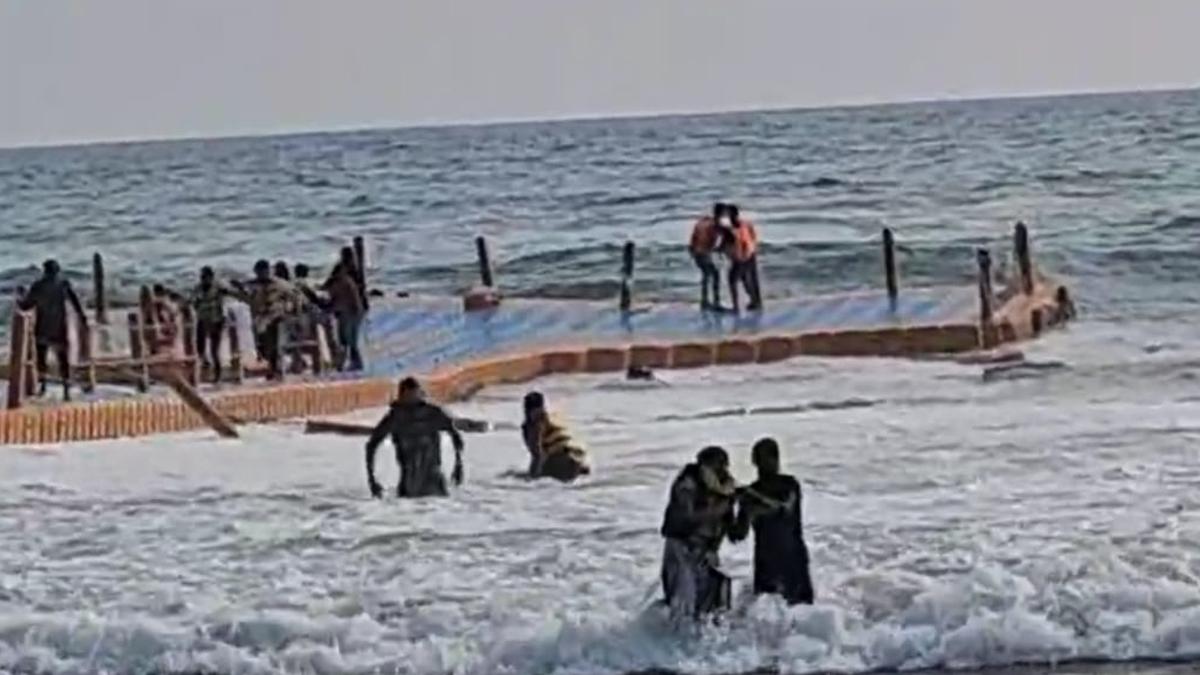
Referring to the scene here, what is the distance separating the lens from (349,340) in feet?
68.5

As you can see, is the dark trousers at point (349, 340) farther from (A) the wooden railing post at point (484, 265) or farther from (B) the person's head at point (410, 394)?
(A) the wooden railing post at point (484, 265)

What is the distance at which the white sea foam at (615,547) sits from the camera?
12.2 metres

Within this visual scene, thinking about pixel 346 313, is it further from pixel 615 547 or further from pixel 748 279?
pixel 615 547

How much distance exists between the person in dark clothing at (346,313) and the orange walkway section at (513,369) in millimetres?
539

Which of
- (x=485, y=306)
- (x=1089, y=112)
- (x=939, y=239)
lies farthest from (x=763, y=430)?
(x=1089, y=112)

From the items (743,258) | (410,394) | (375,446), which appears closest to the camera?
(375,446)

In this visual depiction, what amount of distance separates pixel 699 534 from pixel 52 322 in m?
8.95

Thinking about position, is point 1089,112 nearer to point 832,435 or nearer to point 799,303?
point 799,303

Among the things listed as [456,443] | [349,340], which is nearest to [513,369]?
[349,340]

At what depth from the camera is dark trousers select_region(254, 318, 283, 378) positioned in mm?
20109

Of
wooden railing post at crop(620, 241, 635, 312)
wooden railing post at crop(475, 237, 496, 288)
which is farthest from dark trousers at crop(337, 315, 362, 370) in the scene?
wooden railing post at crop(475, 237, 496, 288)

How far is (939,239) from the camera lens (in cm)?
2812

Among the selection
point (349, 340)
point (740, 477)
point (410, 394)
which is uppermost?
point (349, 340)

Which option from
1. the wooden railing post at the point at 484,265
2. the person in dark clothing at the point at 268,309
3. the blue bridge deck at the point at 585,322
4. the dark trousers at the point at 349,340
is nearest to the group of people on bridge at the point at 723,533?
the person in dark clothing at the point at 268,309
